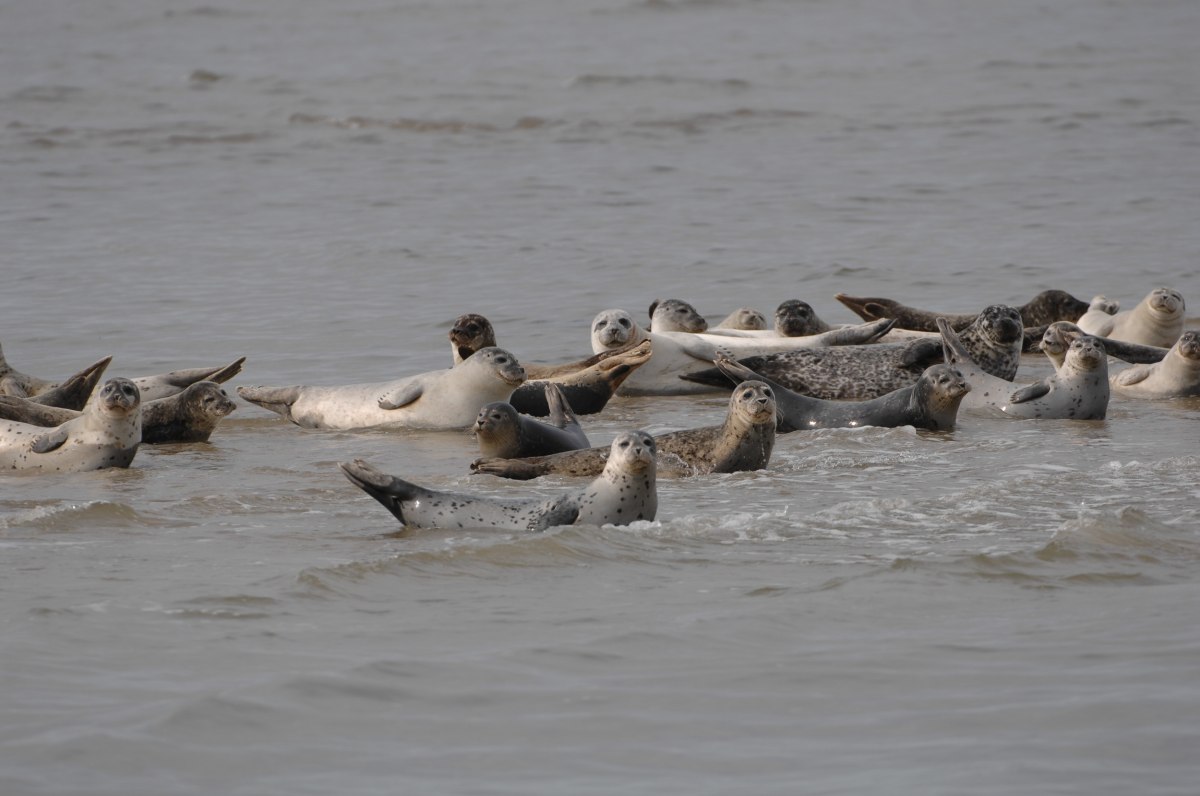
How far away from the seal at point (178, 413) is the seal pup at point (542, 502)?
7.67 feet

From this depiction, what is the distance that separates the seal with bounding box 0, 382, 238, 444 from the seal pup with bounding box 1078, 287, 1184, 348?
5095mm

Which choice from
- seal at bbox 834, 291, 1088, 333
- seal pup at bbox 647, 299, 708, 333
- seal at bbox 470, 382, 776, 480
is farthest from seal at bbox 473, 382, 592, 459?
seal at bbox 834, 291, 1088, 333

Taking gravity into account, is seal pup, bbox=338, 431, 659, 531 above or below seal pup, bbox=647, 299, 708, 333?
above

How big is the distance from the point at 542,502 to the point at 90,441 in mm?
2362

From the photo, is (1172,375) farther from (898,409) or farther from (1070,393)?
(898,409)

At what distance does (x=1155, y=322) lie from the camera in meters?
10.2

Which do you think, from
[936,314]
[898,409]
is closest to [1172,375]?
[898,409]

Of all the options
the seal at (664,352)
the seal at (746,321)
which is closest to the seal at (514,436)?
the seal at (664,352)

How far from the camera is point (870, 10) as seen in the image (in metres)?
36.4

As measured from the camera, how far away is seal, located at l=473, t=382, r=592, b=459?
7324mm

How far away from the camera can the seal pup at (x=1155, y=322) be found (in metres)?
10.1

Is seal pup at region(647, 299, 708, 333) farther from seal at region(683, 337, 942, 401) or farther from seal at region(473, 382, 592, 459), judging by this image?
seal at region(473, 382, 592, 459)

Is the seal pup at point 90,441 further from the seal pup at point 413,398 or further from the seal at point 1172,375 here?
the seal at point 1172,375

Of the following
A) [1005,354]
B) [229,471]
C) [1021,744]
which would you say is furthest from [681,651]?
[1005,354]
